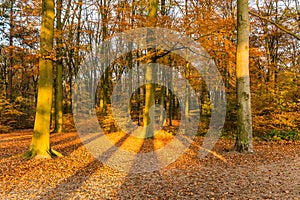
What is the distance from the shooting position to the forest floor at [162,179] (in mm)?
4535

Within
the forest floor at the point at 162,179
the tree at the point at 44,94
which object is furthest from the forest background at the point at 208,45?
the forest floor at the point at 162,179

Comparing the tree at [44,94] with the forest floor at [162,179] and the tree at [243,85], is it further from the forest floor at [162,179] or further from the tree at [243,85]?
the tree at [243,85]

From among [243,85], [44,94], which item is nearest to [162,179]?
[243,85]

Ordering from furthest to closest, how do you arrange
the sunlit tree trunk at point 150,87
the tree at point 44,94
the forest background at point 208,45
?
the sunlit tree trunk at point 150,87 → the forest background at point 208,45 → the tree at point 44,94

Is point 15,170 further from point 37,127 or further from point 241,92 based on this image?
point 241,92

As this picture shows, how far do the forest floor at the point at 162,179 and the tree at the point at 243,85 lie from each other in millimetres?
603

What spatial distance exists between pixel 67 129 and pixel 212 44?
38.0ft

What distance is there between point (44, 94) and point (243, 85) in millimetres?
6458

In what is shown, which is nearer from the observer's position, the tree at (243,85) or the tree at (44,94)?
the tree at (44,94)

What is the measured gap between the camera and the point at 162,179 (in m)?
5.52

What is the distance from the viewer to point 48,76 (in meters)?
7.80

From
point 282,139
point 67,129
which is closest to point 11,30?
point 67,129

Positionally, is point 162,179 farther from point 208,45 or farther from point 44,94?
point 208,45

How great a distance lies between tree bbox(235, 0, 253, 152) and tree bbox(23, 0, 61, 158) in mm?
6083
